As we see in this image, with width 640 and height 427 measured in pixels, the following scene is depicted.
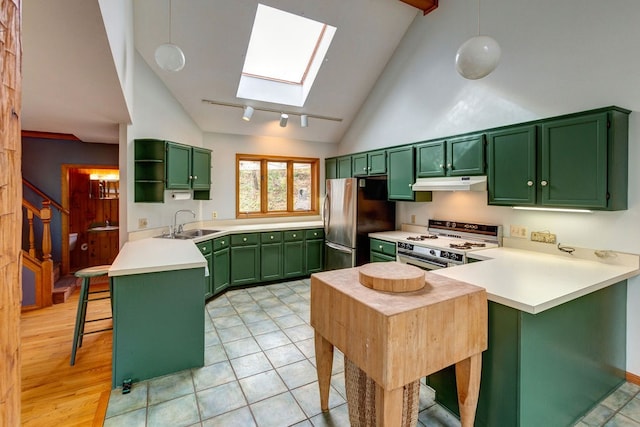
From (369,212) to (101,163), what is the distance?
4419 mm

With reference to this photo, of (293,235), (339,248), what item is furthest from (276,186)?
(339,248)

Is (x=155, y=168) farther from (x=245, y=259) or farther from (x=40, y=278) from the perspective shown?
(x=40, y=278)

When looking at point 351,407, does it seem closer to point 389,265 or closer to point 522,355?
point 389,265

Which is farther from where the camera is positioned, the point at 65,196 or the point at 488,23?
the point at 65,196

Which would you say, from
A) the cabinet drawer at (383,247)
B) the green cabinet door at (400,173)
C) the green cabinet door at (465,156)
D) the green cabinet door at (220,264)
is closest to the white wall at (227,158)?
the green cabinet door at (220,264)

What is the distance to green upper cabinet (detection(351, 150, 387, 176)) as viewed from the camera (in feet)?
14.8

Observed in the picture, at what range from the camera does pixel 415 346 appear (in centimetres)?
147

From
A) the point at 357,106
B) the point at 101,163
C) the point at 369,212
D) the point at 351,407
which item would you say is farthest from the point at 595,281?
the point at 101,163

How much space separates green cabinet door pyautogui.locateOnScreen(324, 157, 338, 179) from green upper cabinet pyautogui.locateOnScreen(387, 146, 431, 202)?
4.38 ft

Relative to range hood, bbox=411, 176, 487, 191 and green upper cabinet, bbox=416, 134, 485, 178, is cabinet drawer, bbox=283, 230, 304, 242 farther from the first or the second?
green upper cabinet, bbox=416, 134, 485, 178

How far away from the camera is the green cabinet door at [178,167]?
12.1 feet

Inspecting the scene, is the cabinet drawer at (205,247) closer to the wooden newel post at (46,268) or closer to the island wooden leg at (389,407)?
the wooden newel post at (46,268)

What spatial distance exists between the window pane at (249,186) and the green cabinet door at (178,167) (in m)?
1.29

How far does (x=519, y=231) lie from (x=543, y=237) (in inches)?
9.1
